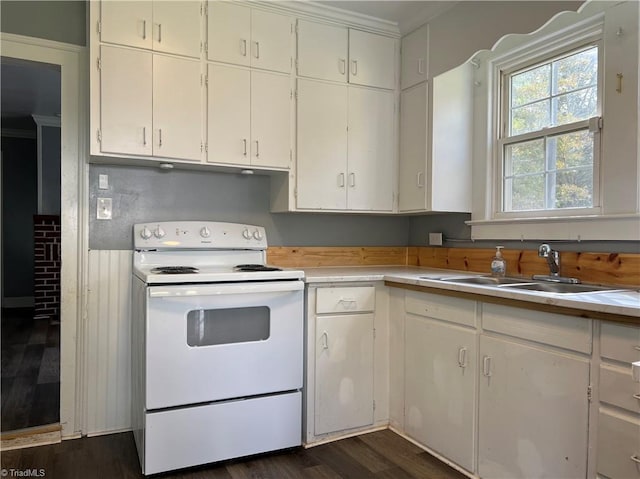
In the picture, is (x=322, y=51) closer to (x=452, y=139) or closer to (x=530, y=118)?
(x=452, y=139)

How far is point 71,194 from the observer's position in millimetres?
2459

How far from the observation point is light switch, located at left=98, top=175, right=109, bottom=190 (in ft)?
8.29

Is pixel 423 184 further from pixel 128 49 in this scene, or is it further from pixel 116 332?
pixel 116 332

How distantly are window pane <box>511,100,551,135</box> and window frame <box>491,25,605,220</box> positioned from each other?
4 centimetres

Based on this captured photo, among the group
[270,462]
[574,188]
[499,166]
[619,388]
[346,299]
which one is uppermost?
[499,166]

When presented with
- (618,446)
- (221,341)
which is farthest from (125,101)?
(618,446)

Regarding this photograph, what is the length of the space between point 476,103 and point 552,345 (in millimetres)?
1700

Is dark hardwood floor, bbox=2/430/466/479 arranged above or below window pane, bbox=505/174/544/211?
below

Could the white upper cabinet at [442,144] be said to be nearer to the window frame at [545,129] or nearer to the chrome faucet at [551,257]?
the window frame at [545,129]

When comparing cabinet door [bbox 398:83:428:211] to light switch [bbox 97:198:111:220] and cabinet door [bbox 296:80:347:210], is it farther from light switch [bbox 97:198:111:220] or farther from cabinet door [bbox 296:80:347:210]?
light switch [bbox 97:198:111:220]

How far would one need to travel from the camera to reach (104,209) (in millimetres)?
2529

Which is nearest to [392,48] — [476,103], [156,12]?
[476,103]

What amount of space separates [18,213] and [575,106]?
265 inches

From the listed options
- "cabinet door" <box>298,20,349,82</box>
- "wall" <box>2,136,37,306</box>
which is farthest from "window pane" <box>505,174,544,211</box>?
"wall" <box>2,136,37,306</box>
